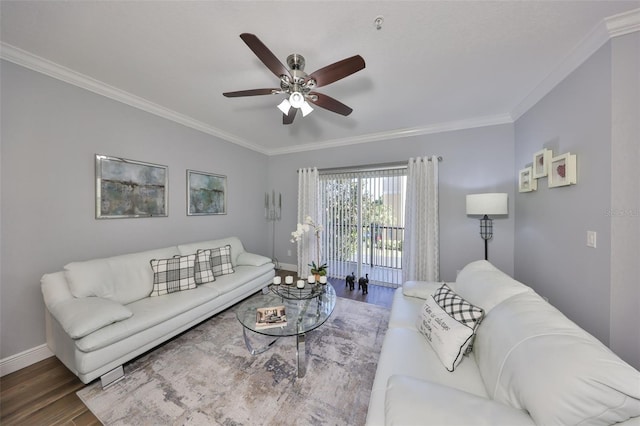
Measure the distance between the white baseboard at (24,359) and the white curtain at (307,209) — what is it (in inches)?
121

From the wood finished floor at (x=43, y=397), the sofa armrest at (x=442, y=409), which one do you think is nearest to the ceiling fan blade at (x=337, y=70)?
the sofa armrest at (x=442, y=409)

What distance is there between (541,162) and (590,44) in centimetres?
97

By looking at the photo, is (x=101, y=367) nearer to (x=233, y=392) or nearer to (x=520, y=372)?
(x=233, y=392)

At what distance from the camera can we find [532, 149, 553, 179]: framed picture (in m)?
2.05

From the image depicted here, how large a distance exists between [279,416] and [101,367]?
4.50 feet

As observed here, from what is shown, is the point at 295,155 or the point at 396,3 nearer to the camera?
the point at 396,3

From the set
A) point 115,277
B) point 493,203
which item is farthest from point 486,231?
point 115,277

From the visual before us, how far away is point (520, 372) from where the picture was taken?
91 cm

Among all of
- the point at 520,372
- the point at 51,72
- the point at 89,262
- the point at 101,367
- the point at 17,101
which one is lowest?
the point at 101,367

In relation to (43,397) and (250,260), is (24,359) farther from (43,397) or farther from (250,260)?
(250,260)

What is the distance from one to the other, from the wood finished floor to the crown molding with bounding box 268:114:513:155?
404 cm

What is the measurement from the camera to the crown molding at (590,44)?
1.39 meters

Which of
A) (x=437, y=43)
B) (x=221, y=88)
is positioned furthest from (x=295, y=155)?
(x=437, y=43)

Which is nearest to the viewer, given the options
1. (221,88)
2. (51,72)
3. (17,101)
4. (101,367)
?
(101,367)
